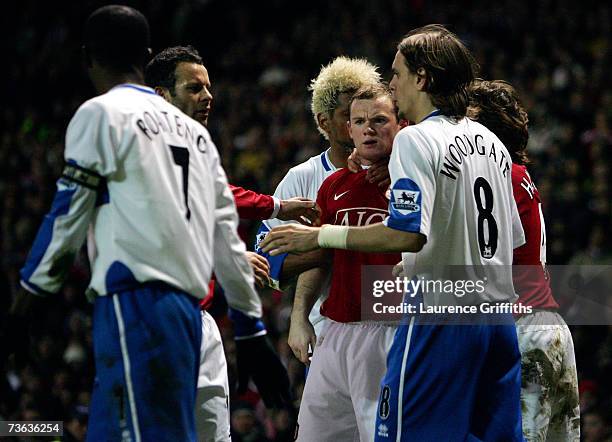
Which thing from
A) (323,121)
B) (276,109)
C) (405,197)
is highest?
(276,109)

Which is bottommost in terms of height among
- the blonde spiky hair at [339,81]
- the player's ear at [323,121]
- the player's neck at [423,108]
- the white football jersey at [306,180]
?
the player's neck at [423,108]

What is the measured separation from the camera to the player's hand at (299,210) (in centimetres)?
533

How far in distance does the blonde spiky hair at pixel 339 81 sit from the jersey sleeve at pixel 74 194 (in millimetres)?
2797

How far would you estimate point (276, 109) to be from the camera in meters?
15.3

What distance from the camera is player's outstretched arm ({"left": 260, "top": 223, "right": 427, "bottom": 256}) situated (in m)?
4.29

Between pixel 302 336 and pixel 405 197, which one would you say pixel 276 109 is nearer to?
pixel 302 336

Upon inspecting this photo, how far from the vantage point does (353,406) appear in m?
5.20

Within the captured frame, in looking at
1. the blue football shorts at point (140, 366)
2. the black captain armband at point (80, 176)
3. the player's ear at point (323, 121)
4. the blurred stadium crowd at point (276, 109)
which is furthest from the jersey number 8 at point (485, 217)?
the blurred stadium crowd at point (276, 109)

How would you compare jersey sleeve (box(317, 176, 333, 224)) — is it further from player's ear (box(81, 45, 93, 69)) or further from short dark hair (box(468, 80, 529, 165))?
player's ear (box(81, 45, 93, 69))

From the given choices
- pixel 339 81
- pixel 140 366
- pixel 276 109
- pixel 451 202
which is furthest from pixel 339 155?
pixel 276 109

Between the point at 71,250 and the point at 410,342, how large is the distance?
1.52 metres

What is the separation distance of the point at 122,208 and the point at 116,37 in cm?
67
